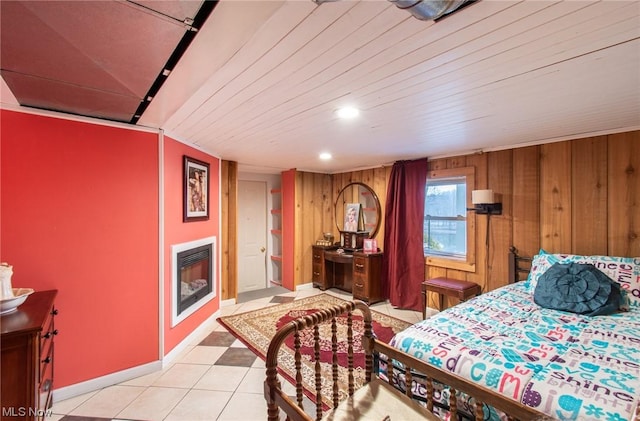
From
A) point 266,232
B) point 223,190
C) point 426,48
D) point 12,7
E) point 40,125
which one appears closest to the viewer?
point 12,7

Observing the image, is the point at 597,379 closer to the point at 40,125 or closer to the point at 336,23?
the point at 336,23

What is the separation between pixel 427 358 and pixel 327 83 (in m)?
1.72

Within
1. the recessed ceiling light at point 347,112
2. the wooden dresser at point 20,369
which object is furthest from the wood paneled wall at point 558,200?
the wooden dresser at point 20,369

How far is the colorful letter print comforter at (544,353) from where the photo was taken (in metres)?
1.19

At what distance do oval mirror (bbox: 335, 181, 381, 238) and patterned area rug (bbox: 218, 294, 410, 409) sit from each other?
1285 millimetres

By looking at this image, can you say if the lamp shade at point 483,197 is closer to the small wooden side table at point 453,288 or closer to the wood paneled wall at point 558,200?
the wood paneled wall at point 558,200

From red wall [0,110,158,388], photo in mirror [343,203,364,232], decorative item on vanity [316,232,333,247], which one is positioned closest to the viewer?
red wall [0,110,158,388]

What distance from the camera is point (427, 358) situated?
1614mm

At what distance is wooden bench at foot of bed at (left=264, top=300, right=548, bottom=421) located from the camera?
1033 millimetres

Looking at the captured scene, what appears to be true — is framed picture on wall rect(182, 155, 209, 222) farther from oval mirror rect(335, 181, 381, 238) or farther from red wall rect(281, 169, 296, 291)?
oval mirror rect(335, 181, 381, 238)

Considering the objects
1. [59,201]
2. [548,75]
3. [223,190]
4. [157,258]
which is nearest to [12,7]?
[59,201]

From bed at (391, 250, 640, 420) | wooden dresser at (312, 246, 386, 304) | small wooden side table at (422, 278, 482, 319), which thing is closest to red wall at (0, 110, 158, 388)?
bed at (391, 250, 640, 420)

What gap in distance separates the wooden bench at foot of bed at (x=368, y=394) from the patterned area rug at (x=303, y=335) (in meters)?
0.88

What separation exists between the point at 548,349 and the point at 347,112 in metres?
1.96
